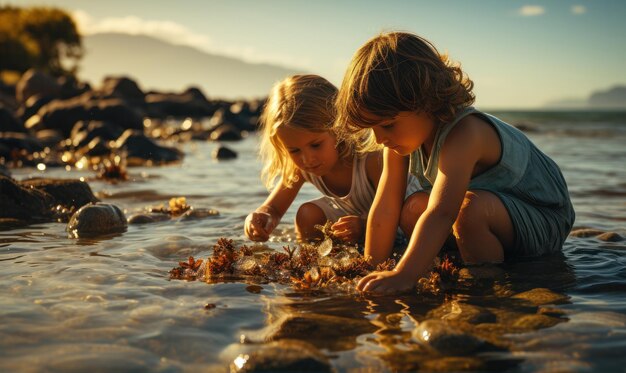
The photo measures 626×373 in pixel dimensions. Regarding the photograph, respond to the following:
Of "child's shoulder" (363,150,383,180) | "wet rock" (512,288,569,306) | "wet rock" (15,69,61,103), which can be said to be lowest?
"wet rock" (512,288,569,306)

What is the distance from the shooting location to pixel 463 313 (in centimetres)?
359

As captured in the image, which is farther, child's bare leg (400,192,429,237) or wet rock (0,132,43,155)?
wet rock (0,132,43,155)

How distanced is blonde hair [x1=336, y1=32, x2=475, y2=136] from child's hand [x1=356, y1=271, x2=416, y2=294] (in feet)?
3.27

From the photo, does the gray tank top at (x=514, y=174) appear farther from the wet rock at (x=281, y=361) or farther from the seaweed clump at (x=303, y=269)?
the wet rock at (x=281, y=361)

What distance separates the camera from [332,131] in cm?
567

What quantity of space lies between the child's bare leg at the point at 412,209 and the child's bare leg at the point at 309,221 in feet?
4.17

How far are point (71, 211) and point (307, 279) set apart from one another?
13.2 feet

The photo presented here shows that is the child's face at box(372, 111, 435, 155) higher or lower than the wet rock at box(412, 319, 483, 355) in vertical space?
higher

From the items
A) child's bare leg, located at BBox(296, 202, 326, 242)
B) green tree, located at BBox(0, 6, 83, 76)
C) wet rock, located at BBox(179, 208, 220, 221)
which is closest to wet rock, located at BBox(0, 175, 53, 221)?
wet rock, located at BBox(179, 208, 220, 221)

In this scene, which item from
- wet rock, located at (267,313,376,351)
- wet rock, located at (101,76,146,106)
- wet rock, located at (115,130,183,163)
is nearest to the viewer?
wet rock, located at (267,313,376,351)

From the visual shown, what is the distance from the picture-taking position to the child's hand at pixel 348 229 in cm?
550

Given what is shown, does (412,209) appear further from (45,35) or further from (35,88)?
(45,35)

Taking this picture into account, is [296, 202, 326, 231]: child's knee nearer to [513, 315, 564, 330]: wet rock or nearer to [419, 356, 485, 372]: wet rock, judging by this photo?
[513, 315, 564, 330]: wet rock

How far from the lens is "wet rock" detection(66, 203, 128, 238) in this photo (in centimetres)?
615
